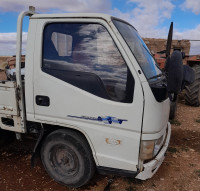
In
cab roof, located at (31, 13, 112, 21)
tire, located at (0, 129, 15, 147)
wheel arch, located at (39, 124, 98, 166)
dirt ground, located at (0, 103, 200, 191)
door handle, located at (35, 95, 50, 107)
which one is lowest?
dirt ground, located at (0, 103, 200, 191)

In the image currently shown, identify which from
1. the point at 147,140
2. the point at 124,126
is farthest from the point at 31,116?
the point at 147,140

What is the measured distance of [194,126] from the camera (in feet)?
18.2

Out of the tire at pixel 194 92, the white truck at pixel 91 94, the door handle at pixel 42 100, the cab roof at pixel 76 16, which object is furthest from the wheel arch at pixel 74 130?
the tire at pixel 194 92

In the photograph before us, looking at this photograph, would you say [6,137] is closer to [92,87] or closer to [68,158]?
[68,158]

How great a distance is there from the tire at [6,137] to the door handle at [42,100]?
1464 mm

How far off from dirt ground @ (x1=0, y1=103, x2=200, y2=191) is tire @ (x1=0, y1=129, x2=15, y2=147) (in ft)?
0.63

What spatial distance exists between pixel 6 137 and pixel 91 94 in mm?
2517

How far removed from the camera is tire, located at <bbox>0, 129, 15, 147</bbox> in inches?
147

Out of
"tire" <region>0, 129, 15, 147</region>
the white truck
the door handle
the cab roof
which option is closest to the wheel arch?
the white truck

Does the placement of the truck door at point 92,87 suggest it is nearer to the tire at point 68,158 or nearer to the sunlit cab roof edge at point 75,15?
the sunlit cab roof edge at point 75,15

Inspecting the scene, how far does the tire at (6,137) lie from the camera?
3.73 metres

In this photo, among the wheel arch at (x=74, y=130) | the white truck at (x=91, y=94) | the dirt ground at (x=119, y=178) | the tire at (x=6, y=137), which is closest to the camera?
the white truck at (x=91, y=94)

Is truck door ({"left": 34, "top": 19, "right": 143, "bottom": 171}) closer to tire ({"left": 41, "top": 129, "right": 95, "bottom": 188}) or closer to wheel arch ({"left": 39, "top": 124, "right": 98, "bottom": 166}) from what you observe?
wheel arch ({"left": 39, "top": 124, "right": 98, "bottom": 166})

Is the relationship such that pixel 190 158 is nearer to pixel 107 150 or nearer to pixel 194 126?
pixel 194 126
